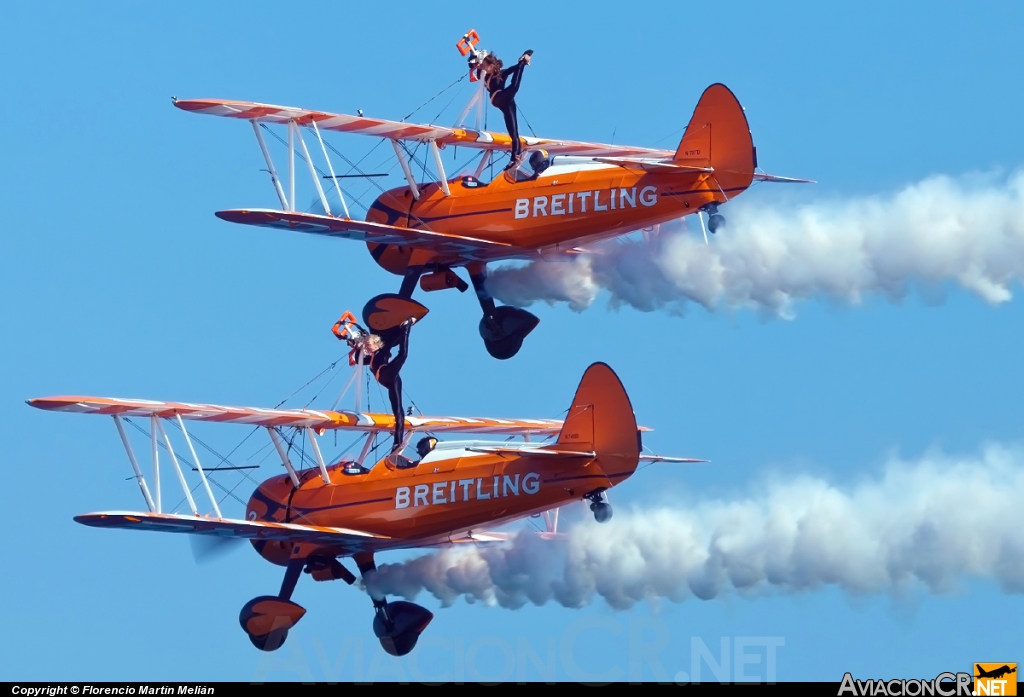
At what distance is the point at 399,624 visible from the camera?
42906 mm

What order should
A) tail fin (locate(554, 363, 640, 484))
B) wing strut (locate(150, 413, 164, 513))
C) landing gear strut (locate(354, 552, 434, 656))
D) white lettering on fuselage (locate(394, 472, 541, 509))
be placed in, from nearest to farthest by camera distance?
tail fin (locate(554, 363, 640, 484))
white lettering on fuselage (locate(394, 472, 541, 509))
wing strut (locate(150, 413, 164, 513))
landing gear strut (locate(354, 552, 434, 656))

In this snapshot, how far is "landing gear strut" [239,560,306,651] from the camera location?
42562mm

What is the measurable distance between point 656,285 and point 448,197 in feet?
10.8

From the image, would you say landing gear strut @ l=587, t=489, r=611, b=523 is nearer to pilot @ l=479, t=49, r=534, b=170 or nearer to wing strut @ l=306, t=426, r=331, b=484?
wing strut @ l=306, t=426, r=331, b=484

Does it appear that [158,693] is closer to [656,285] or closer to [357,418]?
[357,418]

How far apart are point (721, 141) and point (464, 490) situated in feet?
19.7

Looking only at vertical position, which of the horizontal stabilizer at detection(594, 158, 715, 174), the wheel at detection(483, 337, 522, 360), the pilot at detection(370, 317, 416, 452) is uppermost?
the horizontal stabilizer at detection(594, 158, 715, 174)

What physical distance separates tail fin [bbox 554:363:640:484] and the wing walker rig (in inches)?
0.7

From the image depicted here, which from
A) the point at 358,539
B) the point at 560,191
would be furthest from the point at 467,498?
the point at 560,191

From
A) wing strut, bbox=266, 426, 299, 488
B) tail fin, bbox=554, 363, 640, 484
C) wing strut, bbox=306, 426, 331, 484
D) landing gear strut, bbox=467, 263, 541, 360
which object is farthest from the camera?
landing gear strut, bbox=467, 263, 541, 360

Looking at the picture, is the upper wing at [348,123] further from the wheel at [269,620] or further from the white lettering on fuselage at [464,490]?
the wheel at [269,620]

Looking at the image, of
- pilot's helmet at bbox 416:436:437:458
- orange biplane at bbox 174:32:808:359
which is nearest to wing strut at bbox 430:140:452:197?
orange biplane at bbox 174:32:808:359

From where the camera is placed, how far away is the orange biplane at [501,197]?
4203 cm

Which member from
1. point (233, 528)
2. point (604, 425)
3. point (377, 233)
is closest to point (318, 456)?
point (233, 528)
